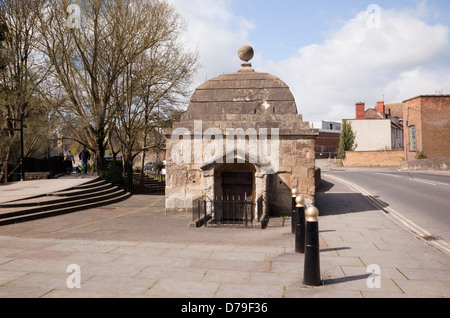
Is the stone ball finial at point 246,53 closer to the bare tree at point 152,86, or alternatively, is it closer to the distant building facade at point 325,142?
the bare tree at point 152,86

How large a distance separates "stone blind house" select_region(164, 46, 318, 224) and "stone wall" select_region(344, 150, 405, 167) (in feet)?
122

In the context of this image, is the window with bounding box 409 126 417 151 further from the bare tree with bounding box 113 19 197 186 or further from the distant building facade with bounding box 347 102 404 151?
the bare tree with bounding box 113 19 197 186

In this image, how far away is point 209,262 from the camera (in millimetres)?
6320

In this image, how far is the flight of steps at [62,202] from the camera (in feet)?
36.4

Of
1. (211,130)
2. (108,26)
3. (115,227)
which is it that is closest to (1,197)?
(115,227)

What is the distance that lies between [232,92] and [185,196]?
405 cm

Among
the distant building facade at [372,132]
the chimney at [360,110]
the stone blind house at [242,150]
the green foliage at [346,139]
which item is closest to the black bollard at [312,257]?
the stone blind house at [242,150]

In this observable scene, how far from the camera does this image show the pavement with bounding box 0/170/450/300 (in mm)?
4879

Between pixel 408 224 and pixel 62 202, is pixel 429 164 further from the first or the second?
pixel 62 202

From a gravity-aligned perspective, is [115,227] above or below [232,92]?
below

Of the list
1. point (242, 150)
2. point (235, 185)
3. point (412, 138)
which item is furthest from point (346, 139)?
point (242, 150)

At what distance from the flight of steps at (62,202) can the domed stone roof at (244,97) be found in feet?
18.6
